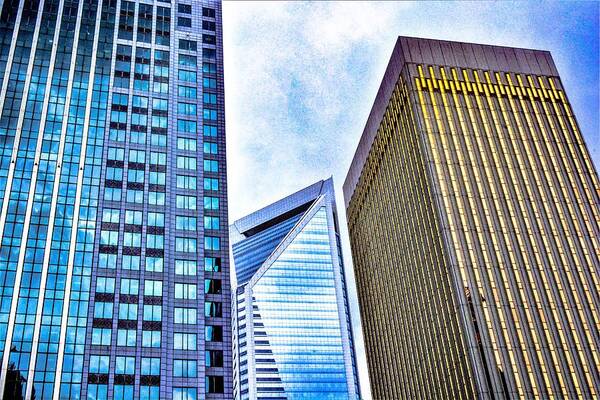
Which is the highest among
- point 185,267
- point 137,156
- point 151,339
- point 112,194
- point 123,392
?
point 137,156

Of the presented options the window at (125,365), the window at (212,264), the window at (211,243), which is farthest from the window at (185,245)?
the window at (125,365)

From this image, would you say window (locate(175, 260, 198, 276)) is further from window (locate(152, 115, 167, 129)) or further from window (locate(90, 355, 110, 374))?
window (locate(152, 115, 167, 129))

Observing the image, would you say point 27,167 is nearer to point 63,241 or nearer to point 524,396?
point 63,241

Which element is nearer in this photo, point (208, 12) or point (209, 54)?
point (209, 54)

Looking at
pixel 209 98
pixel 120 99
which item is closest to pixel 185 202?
Result: pixel 209 98

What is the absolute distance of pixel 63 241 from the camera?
83375 mm

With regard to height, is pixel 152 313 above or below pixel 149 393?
above

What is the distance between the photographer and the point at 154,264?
85.1 metres

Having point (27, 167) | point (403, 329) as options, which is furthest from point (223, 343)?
point (403, 329)

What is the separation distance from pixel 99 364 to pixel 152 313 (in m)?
9.48

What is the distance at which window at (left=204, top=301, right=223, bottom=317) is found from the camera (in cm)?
8422

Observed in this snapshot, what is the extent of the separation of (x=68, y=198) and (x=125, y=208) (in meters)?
8.29

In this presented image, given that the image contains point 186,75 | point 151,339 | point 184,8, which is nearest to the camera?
point 151,339

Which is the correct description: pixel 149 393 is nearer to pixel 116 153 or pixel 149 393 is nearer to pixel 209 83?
pixel 116 153
